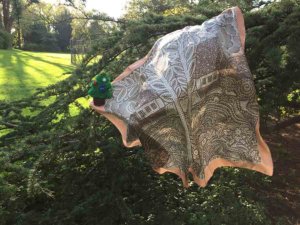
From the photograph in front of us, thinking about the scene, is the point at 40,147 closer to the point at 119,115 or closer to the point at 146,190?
the point at 119,115

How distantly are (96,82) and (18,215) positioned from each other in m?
1.63

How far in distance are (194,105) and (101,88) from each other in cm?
41

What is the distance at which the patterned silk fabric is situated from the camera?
1708 millimetres

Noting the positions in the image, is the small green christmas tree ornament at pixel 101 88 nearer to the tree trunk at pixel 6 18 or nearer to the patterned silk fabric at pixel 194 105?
the patterned silk fabric at pixel 194 105

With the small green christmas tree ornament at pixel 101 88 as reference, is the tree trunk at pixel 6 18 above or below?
below

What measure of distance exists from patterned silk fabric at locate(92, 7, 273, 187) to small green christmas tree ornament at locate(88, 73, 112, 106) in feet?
0.15

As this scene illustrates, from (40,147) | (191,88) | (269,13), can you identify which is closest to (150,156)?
(191,88)

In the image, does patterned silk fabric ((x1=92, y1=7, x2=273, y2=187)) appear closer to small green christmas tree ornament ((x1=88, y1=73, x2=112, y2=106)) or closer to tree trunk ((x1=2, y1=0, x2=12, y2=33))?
small green christmas tree ornament ((x1=88, y1=73, x2=112, y2=106))

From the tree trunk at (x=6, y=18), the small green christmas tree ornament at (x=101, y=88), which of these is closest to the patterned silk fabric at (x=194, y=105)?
the small green christmas tree ornament at (x=101, y=88)

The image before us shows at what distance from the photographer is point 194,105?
1747mm

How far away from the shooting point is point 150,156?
1805mm

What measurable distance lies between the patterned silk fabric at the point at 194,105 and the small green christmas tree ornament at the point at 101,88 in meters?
0.05

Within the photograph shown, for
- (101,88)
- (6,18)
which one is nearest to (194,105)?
(101,88)

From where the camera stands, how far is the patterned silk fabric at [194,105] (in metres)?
1.71
